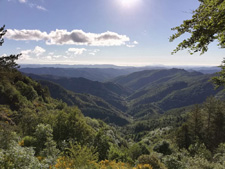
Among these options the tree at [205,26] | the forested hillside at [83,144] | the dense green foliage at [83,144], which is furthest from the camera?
the forested hillside at [83,144]

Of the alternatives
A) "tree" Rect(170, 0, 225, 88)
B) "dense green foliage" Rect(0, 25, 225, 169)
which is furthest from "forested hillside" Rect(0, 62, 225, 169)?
"tree" Rect(170, 0, 225, 88)

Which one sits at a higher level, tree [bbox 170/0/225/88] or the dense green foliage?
tree [bbox 170/0/225/88]

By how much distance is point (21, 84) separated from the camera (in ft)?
268

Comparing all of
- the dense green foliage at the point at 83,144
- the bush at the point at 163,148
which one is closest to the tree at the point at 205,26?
the dense green foliage at the point at 83,144

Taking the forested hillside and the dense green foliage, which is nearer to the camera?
the dense green foliage

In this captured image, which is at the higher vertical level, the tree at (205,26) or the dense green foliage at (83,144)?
the tree at (205,26)

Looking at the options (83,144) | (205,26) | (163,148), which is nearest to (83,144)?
(83,144)

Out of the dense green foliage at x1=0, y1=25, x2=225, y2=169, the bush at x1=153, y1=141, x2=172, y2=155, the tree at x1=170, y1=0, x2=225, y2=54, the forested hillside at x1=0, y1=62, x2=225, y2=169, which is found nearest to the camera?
the tree at x1=170, y1=0, x2=225, y2=54

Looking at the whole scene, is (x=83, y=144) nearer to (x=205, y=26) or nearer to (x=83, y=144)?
(x=83, y=144)

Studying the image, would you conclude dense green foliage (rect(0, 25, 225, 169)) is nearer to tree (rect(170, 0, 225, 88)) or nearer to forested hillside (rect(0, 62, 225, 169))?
forested hillside (rect(0, 62, 225, 169))

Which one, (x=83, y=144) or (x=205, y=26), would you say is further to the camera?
(x=83, y=144)

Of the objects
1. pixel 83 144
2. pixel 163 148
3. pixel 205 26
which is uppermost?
pixel 205 26

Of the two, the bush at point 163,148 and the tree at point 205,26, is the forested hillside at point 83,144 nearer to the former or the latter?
the bush at point 163,148

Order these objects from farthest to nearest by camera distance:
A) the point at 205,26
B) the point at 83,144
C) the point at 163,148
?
the point at 163,148 → the point at 83,144 → the point at 205,26
